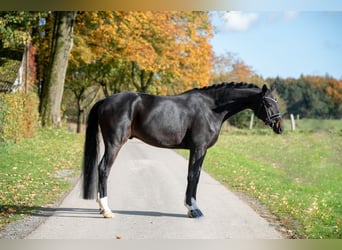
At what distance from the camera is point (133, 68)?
21.0 feet

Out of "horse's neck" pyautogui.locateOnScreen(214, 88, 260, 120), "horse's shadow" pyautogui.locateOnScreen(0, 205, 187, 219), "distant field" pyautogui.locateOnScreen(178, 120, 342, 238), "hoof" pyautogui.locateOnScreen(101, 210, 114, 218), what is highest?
"horse's neck" pyautogui.locateOnScreen(214, 88, 260, 120)

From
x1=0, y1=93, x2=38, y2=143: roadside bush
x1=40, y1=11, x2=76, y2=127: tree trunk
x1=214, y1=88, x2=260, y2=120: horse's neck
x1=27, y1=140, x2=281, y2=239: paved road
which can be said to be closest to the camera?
x1=27, y1=140, x2=281, y2=239: paved road

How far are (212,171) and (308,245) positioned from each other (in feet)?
5.99

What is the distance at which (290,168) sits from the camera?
6.63 m

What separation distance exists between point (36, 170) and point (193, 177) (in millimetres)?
2334

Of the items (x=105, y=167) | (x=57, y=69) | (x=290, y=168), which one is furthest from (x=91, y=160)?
(x=57, y=69)

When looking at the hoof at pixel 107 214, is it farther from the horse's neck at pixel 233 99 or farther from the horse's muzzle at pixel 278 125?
the horse's muzzle at pixel 278 125

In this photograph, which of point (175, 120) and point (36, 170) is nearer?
point (175, 120)

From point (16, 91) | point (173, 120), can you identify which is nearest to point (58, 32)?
point (16, 91)

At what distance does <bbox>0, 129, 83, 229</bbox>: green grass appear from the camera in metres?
4.81

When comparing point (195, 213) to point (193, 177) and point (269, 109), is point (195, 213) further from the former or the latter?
point (269, 109)

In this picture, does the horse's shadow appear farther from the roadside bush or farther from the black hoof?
the roadside bush

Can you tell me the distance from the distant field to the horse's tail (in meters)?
1.76

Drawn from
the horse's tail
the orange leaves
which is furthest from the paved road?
the orange leaves
